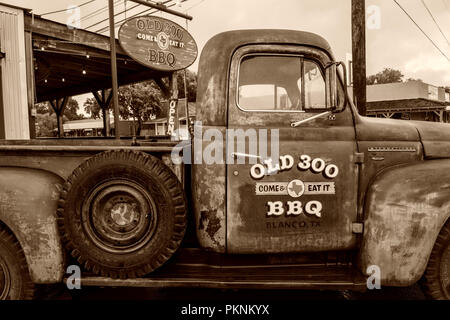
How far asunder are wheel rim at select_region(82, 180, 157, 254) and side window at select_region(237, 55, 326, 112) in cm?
102

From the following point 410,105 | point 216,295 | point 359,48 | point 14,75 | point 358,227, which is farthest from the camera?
point 410,105

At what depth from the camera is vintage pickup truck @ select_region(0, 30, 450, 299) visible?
2.57m

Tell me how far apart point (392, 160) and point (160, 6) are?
8872 mm

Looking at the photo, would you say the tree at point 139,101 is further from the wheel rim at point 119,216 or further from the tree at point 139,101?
the wheel rim at point 119,216

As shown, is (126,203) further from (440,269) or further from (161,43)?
(161,43)

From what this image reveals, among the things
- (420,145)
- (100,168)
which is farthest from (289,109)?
(100,168)

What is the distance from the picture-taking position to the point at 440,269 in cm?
A: 266

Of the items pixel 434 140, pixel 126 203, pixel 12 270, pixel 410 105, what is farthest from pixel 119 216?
pixel 410 105

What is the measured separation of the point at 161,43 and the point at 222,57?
518cm

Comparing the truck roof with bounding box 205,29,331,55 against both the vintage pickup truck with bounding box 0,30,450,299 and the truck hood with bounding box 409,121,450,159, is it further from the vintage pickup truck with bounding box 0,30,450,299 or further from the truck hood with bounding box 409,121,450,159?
the truck hood with bounding box 409,121,450,159

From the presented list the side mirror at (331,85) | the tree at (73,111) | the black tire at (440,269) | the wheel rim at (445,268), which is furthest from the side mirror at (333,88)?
the tree at (73,111)

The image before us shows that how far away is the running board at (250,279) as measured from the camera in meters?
2.52
